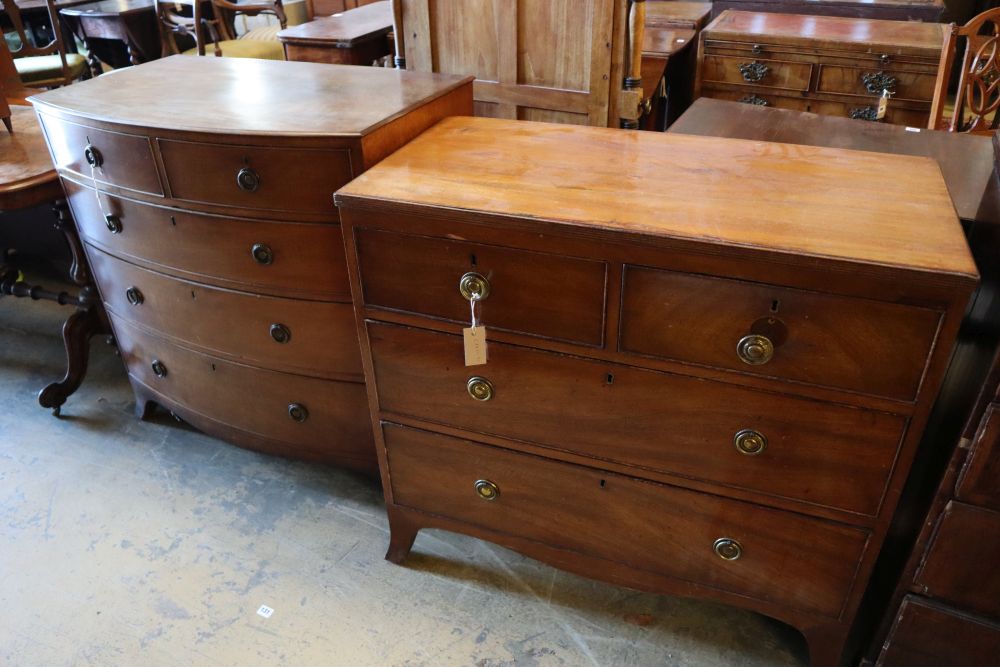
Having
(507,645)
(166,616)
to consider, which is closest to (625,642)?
(507,645)

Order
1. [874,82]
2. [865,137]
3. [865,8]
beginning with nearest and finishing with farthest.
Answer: [865,137] < [874,82] < [865,8]

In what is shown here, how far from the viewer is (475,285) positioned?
1.30 meters

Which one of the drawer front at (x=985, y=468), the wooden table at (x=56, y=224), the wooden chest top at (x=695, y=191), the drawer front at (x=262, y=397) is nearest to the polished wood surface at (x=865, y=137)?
the wooden chest top at (x=695, y=191)

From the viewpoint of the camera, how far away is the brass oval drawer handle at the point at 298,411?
1.88 meters

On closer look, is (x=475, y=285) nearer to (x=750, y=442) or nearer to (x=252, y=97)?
(x=750, y=442)

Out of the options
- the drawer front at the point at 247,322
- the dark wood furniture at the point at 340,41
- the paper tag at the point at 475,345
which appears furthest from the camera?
the dark wood furniture at the point at 340,41

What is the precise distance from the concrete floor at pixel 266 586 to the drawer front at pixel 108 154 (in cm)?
88

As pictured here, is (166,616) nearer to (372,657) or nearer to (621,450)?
(372,657)

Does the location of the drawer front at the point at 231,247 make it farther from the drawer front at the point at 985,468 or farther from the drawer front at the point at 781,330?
the drawer front at the point at 985,468

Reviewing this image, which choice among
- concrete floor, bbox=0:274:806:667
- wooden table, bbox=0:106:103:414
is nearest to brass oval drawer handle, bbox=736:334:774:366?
concrete floor, bbox=0:274:806:667

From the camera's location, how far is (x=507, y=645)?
5.27 ft

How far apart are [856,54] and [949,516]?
2540 mm

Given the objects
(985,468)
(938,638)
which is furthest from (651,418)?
(938,638)

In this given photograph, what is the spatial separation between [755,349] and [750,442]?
199 millimetres
